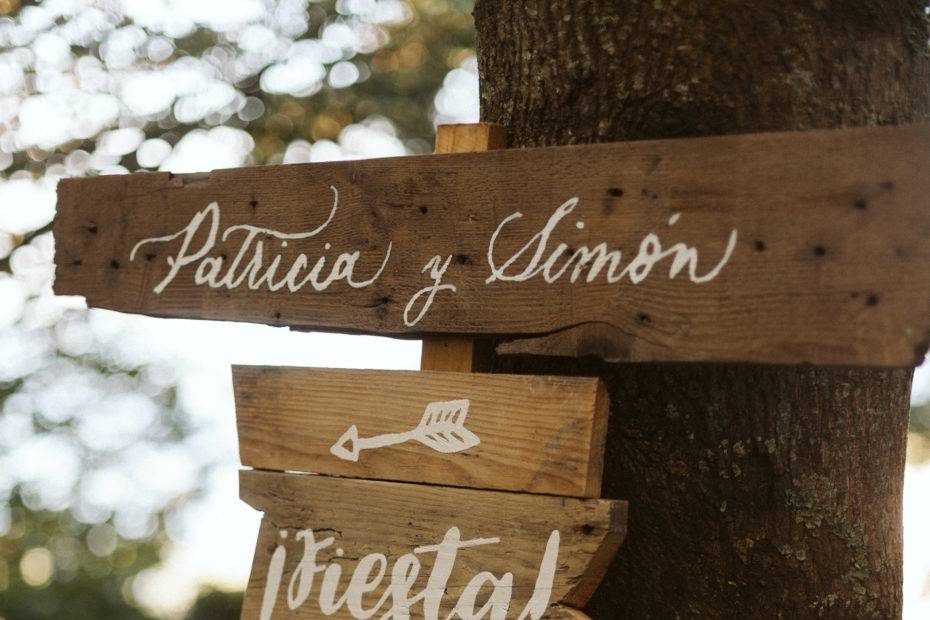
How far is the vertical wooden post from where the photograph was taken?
1138mm

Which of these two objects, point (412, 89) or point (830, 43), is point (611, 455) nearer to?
point (830, 43)

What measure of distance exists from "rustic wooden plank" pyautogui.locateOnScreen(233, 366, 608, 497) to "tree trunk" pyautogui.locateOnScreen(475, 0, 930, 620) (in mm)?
146

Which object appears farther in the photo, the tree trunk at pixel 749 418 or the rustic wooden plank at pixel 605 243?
the tree trunk at pixel 749 418

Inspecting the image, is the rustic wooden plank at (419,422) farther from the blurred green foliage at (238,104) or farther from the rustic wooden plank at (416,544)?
the blurred green foliage at (238,104)

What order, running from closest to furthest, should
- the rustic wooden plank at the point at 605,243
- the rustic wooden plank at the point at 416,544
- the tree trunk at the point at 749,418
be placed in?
the rustic wooden plank at the point at 605,243, the rustic wooden plank at the point at 416,544, the tree trunk at the point at 749,418

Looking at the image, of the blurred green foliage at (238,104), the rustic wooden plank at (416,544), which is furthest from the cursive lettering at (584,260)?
the blurred green foliage at (238,104)

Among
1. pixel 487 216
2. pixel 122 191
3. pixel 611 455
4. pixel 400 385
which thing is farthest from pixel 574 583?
pixel 122 191

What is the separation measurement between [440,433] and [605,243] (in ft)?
0.97

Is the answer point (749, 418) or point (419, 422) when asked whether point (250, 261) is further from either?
point (749, 418)

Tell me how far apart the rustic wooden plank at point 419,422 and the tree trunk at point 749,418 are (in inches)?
5.8

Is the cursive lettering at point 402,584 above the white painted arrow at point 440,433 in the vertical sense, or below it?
below

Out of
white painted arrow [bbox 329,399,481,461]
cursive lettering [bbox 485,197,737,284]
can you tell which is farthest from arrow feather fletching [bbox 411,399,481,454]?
cursive lettering [bbox 485,197,737,284]

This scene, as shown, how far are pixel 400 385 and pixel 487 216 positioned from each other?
0.24 meters

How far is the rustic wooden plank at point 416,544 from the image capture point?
1.01 m
